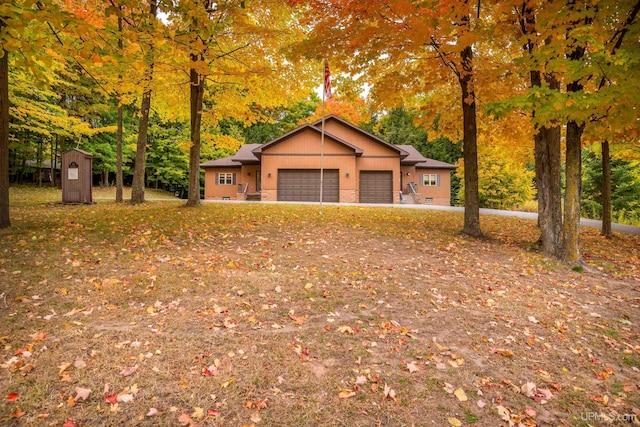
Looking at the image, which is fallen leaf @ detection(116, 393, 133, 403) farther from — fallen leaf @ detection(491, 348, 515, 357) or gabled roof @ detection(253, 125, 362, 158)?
gabled roof @ detection(253, 125, 362, 158)

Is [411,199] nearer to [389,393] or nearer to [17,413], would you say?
[389,393]

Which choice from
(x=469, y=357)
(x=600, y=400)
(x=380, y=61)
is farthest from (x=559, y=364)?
(x=380, y=61)

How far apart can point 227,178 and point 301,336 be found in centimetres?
2655

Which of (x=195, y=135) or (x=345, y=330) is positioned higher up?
(x=195, y=135)

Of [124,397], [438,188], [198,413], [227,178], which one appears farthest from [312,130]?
[198,413]

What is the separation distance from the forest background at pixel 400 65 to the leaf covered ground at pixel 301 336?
110 inches

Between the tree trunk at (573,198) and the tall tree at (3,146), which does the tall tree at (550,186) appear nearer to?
the tree trunk at (573,198)

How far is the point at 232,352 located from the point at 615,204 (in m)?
25.3

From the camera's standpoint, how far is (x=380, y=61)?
9.58 m

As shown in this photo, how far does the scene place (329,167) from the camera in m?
24.4

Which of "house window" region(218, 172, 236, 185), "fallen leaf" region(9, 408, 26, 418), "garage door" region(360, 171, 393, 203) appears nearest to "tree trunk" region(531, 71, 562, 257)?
"fallen leaf" region(9, 408, 26, 418)

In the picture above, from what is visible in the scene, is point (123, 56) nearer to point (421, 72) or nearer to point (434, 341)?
point (434, 341)

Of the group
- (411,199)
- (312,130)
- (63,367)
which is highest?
(312,130)

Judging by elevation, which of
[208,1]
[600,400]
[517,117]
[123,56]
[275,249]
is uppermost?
[208,1]
